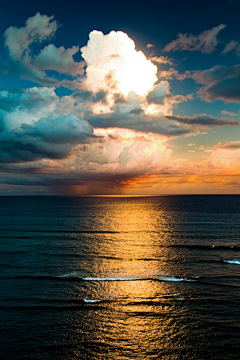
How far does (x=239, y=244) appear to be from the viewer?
60438mm

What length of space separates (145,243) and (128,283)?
29924 millimetres

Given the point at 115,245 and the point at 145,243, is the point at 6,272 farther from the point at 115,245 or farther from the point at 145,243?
the point at 145,243

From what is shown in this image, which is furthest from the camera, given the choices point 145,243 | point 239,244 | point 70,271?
point 145,243

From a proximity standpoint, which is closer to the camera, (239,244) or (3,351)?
(3,351)

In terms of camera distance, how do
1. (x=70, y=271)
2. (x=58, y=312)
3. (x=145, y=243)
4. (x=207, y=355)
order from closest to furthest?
1. (x=207, y=355)
2. (x=58, y=312)
3. (x=70, y=271)
4. (x=145, y=243)

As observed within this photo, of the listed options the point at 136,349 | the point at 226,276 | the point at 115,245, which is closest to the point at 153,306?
the point at 136,349

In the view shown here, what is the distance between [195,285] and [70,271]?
21075 mm

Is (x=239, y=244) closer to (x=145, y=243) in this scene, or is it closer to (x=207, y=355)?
(x=145, y=243)

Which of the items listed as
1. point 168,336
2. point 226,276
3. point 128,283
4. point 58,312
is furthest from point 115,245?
point 168,336

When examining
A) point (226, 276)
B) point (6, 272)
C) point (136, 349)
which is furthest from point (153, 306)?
point (6, 272)

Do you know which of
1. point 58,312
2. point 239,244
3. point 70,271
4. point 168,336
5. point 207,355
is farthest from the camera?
point 239,244

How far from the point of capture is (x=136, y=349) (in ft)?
70.6

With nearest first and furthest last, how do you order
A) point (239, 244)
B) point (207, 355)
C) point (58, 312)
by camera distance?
point (207, 355) → point (58, 312) → point (239, 244)

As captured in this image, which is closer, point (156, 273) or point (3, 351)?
point (3, 351)
